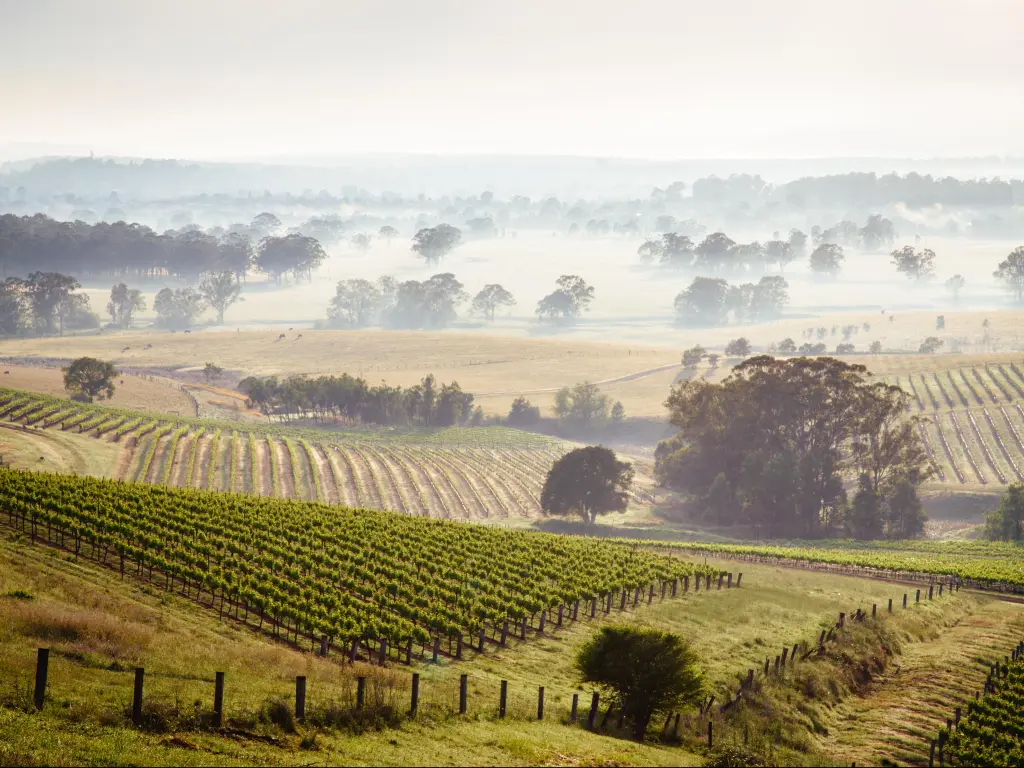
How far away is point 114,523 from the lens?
1479 inches

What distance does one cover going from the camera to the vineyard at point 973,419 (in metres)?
101

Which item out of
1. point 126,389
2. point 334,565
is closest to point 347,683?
point 334,565

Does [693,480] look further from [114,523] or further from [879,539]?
[114,523]

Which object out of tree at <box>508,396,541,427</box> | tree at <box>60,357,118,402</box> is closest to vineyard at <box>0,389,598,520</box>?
tree at <box>60,357,118,402</box>

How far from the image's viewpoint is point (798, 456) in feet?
307

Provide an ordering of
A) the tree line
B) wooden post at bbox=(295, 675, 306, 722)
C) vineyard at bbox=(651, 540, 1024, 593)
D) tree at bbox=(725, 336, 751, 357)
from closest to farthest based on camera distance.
Result: wooden post at bbox=(295, 675, 306, 722)
vineyard at bbox=(651, 540, 1024, 593)
the tree line
tree at bbox=(725, 336, 751, 357)

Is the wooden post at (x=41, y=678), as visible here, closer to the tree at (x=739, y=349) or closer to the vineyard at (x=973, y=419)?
the vineyard at (x=973, y=419)

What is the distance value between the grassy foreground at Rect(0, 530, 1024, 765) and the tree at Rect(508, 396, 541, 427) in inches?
3594

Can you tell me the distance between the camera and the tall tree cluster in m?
88.0

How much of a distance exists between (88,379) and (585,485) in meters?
62.8

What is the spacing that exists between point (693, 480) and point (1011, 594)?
44.2 m

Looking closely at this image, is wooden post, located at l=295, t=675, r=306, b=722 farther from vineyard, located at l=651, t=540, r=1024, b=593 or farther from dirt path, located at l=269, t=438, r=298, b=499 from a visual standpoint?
dirt path, located at l=269, t=438, r=298, b=499

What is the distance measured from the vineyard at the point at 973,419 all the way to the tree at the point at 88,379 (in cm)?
8919

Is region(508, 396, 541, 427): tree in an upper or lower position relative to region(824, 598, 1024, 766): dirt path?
upper
